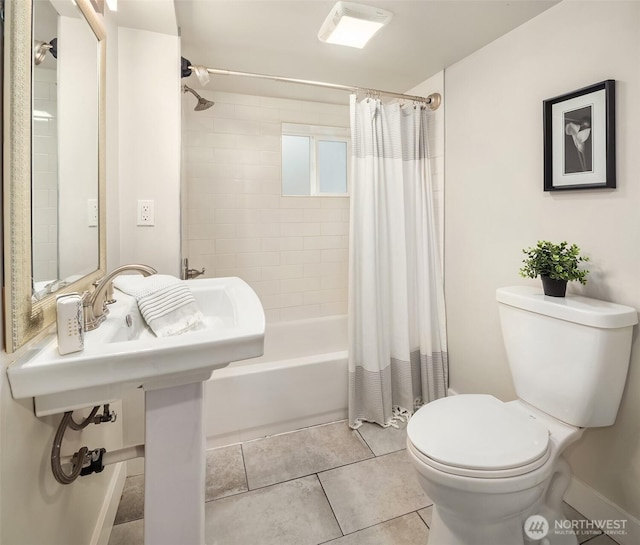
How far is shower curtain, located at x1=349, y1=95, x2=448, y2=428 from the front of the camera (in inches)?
80.4

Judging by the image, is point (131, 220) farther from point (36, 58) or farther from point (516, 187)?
point (516, 187)

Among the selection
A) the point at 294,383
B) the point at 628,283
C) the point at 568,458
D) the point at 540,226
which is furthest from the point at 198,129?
the point at 568,458

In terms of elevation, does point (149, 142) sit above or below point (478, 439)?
above

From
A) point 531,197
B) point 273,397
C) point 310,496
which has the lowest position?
point 310,496

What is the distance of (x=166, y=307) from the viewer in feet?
3.39

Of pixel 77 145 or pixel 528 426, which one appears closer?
pixel 77 145

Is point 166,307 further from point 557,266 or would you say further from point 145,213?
point 557,266

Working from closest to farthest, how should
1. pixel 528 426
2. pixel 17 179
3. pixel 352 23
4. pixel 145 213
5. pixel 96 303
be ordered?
pixel 17 179 → pixel 96 303 → pixel 528 426 → pixel 352 23 → pixel 145 213

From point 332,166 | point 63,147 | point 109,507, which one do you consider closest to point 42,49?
point 63,147

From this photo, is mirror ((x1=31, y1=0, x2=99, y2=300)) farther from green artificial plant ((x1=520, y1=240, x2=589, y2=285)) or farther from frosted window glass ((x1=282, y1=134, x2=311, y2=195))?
green artificial plant ((x1=520, y1=240, x2=589, y2=285))

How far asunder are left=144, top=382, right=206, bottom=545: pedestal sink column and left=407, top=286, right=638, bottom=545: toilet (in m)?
0.69

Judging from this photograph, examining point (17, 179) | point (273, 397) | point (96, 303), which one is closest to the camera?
point (17, 179)

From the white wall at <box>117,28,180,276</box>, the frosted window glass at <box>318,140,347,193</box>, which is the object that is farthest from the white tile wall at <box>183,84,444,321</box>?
the white wall at <box>117,28,180,276</box>

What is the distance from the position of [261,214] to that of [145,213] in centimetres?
107
